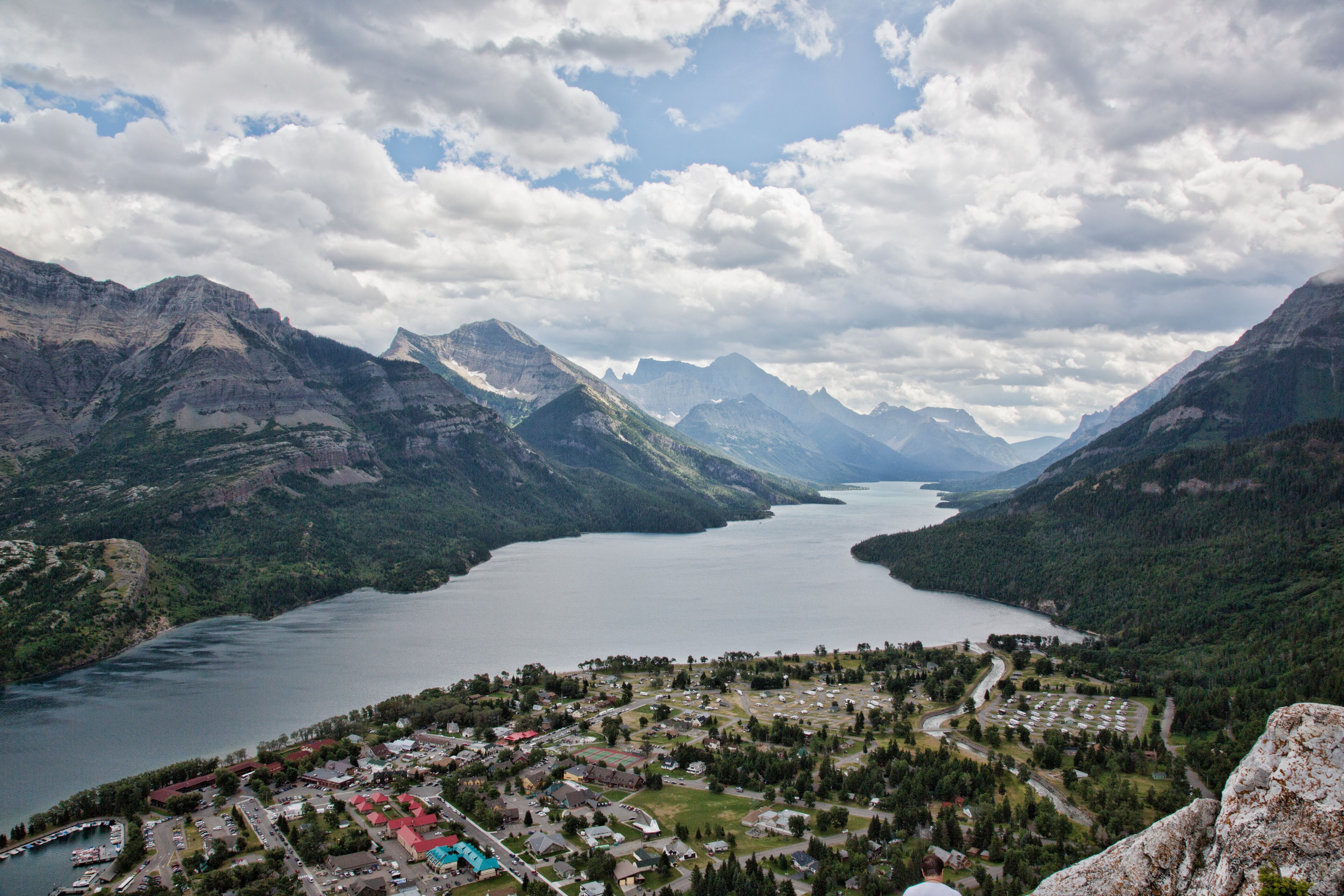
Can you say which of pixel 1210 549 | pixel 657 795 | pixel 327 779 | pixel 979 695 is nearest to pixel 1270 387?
pixel 1210 549

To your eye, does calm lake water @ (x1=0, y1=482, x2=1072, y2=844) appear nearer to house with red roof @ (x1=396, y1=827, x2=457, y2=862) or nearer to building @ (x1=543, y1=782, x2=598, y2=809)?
house with red roof @ (x1=396, y1=827, x2=457, y2=862)

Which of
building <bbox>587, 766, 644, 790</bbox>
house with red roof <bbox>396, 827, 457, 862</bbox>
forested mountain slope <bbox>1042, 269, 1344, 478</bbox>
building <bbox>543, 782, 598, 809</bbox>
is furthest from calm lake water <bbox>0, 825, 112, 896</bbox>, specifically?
forested mountain slope <bbox>1042, 269, 1344, 478</bbox>

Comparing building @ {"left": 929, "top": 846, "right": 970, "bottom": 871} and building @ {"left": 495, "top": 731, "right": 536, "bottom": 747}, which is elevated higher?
building @ {"left": 495, "top": 731, "right": 536, "bottom": 747}

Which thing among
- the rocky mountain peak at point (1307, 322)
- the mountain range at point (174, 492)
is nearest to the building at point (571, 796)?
the mountain range at point (174, 492)

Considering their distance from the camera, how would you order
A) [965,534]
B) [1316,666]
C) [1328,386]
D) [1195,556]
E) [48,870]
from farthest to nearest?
[1328,386] < [965,534] < [1195,556] < [1316,666] < [48,870]

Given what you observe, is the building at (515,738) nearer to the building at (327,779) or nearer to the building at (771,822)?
the building at (327,779)

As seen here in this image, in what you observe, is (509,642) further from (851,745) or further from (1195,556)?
(1195,556)

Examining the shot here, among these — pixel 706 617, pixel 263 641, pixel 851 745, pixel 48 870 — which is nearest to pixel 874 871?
pixel 851 745
